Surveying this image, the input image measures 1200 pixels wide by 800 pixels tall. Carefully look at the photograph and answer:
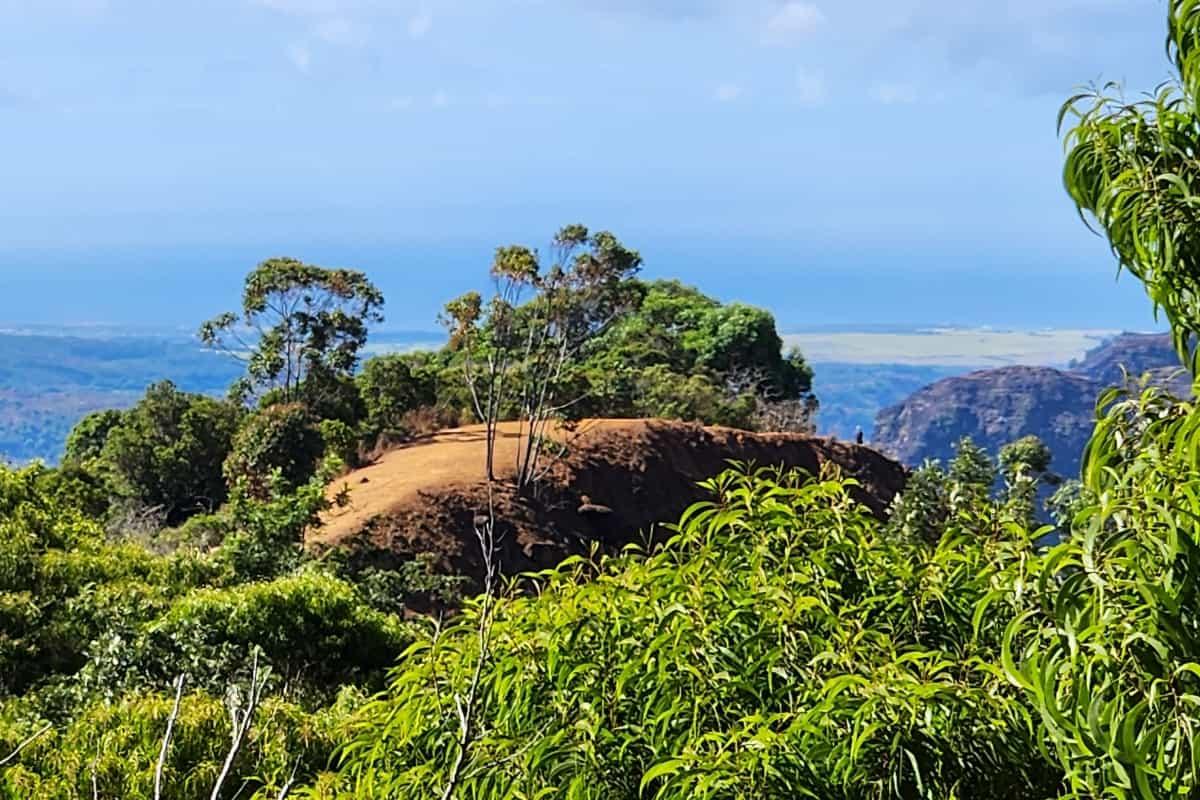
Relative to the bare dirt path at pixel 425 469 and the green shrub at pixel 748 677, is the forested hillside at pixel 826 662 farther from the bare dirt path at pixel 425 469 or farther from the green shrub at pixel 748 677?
the bare dirt path at pixel 425 469

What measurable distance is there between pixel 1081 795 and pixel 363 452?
71.9 ft

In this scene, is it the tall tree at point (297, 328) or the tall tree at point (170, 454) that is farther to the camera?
the tall tree at point (297, 328)

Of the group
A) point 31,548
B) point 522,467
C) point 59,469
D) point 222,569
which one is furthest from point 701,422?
point 31,548

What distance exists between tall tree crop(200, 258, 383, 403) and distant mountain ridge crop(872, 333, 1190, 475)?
682 inches

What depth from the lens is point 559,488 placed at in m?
22.5

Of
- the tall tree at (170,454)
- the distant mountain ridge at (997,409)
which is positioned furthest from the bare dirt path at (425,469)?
the distant mountain ridge at (997,409)

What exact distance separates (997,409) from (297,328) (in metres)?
26.5

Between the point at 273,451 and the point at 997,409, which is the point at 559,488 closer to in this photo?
the point at 273,451

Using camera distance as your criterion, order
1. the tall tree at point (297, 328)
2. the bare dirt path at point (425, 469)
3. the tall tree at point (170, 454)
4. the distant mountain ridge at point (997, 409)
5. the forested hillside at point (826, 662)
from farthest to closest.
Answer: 1. the distant mountain ridge at point (997, 409)
2. the tall tree at point (297, 328)
3. the tall tree at point (170, 454)
4. the bare dirt path at point (425, 469)
5. the forested hillside at point (826, 662)

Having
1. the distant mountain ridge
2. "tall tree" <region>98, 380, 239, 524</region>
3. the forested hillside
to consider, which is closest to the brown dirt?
"tall tree" <region>98, 380, 239, 524</region>

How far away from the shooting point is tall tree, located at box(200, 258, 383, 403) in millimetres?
22797

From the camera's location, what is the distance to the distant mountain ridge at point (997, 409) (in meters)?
37.7

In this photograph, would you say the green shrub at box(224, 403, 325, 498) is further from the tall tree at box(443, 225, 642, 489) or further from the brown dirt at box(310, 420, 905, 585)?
the tall tree at box(443, 225, 642, 489)

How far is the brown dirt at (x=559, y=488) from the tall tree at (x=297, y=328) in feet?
7.03
